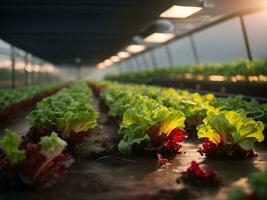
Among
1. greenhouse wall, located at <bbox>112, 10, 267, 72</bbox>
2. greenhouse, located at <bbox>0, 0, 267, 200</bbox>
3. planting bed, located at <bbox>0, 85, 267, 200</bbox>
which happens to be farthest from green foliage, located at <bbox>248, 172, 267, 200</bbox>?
greenhouse wall, located at <bbox>112, 10, 267, 72</bbox>

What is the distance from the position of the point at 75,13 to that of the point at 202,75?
6998mm

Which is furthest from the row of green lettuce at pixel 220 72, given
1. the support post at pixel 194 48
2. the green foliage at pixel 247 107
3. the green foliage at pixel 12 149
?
the green foliage at pixel 12 149

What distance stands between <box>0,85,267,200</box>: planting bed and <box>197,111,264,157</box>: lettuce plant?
204mm

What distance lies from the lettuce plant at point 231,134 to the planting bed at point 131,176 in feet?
0.67

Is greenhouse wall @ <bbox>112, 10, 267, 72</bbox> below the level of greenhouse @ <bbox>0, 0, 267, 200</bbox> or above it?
above

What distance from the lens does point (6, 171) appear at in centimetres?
415

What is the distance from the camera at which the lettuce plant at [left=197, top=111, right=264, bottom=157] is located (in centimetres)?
526

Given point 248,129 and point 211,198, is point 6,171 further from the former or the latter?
point 248,129

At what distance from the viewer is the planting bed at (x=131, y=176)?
3.87m

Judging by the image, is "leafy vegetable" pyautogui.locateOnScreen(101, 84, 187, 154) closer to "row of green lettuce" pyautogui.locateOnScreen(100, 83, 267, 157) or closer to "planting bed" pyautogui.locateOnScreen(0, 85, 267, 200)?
"row of green lettuce" pyautogui.locateOnScreen(100, 83, 267, 157)

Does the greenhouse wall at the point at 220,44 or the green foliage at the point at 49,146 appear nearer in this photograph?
the green foliage at the point at 49,146

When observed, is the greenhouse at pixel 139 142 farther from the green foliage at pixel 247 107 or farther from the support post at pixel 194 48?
the support post at pixel 194 48

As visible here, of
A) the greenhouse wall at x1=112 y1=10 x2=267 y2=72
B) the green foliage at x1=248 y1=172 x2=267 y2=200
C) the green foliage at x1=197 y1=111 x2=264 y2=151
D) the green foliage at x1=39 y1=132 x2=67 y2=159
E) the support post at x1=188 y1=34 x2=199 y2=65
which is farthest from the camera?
the support post at x1=188 y1=34 x2=199 y2=65

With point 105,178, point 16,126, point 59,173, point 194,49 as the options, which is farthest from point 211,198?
point 194,49
